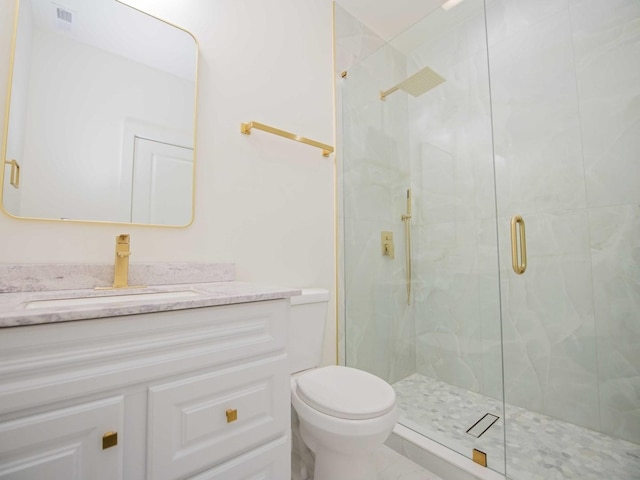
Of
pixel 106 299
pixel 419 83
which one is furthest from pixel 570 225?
pixel 106 299

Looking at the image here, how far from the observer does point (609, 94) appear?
61.4 inches

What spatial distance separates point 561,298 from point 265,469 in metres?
1.72

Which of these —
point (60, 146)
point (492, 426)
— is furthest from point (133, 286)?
point (492, 426)

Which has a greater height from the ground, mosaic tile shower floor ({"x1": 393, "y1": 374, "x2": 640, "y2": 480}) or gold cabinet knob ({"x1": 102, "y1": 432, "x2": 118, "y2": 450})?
gold cabinet knob ({"x1": 102, "y1": 432, "x2": 118, "y2": 450})

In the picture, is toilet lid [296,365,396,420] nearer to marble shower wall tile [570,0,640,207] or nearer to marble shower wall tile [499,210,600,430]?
marble shower wall tile [499,210,600,430]

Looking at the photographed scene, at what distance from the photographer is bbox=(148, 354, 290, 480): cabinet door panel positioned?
0.73 meters

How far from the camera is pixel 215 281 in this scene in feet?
4.33

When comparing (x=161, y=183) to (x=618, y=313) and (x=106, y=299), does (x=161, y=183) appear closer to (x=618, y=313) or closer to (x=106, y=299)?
(x=106, y=299)

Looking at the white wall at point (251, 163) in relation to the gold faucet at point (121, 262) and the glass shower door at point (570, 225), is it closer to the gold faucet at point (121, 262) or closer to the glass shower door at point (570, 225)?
the gold faucet at point (121, 262)

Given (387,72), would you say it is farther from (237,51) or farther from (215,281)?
(215,281)

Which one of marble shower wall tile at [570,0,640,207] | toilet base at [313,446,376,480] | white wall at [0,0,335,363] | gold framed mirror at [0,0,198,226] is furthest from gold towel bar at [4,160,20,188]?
marble shower wall tile at [570,0,640,207]

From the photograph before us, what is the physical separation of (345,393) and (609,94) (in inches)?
76.7

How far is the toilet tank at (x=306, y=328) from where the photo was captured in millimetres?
1344

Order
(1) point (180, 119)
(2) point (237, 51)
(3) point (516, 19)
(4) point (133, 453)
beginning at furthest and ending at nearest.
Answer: (3) point (516, 19), (2) point (237, 51), (1) point (180, 119), (4) point (133, 453)
